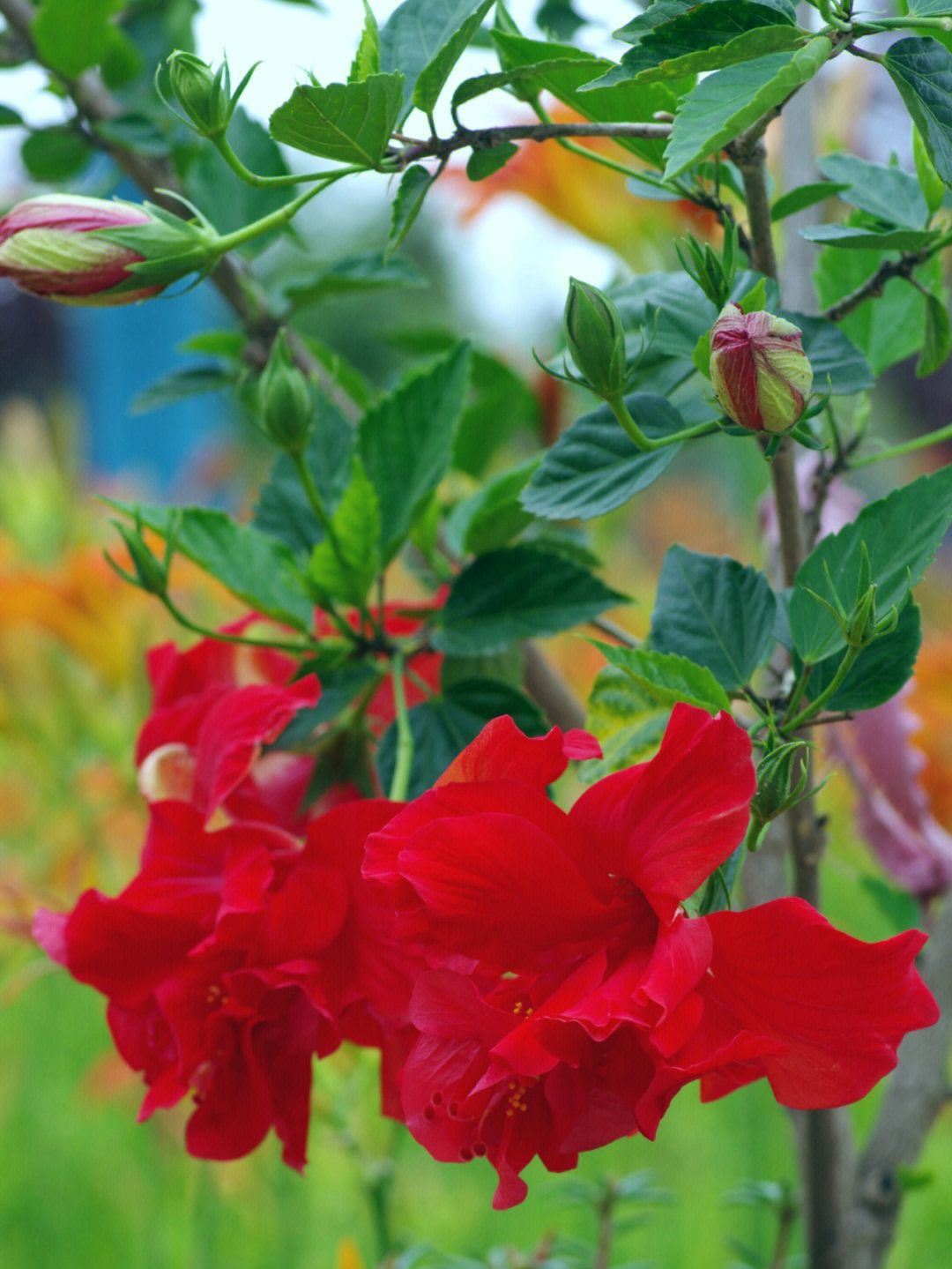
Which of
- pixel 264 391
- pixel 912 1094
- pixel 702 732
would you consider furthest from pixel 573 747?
pixel 912 1094

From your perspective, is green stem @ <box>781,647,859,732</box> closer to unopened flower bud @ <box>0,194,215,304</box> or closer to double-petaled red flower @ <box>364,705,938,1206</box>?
double-petaled red flower @ <box>364,705,938,1206</box>

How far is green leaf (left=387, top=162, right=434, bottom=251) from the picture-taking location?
9.0 inches

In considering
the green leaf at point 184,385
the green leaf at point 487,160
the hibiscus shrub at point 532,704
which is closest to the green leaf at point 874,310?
the hibiscus shrub at point 532,704

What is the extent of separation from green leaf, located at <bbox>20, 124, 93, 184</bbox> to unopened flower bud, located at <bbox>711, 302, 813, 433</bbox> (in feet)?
1.01

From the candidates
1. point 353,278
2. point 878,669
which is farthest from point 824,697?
point 353,278

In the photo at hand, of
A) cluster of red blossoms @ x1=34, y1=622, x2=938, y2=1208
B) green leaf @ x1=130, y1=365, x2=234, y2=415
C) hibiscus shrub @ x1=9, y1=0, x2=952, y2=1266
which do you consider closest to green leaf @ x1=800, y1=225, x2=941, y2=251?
hibiscus shrub @ x1=9, y1=0, x2=952, y2=1266

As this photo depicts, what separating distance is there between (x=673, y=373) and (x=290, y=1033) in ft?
0.56

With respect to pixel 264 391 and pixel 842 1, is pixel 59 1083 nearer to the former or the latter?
pixel 264 391

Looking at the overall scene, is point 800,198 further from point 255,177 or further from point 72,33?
point 72,33

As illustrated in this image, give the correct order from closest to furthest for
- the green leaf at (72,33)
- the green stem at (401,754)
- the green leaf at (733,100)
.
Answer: the green leaf at (733,100) < the green stem at (401,754) < the green leaf at (72,33)

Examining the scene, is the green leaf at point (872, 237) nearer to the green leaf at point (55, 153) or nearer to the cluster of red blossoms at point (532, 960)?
the cluster of red blossoms at point (532, 960)

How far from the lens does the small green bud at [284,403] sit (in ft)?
0.96

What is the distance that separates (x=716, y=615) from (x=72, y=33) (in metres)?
0.29

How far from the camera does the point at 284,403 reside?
11.6 inches
